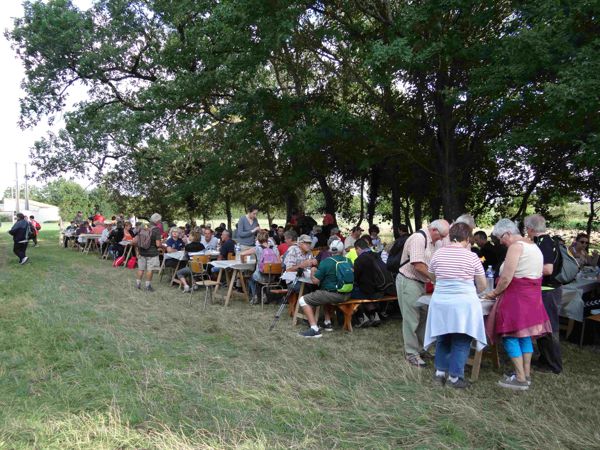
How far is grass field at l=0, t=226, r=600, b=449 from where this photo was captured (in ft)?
10.9

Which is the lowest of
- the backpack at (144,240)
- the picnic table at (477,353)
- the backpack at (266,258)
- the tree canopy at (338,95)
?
the picnic table at (477,353)

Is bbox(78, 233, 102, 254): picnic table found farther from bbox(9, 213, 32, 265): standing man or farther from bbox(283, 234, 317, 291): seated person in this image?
bbox(283, 234, 317, 291): seated person

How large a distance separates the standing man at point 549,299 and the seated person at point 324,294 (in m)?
2.36

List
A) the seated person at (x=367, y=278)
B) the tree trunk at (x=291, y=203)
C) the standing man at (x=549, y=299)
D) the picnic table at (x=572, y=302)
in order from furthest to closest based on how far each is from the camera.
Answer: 1. the tree trunk at (x=291, y=203)
2. the seated person at (x=367, y=278)
3. the picnic table at (x=572, y=302)
4. the standing man at (x=549, y=299)

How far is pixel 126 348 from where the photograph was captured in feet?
17.6

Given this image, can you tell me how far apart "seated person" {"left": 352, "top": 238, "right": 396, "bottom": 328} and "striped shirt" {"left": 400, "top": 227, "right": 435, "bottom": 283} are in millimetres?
1447

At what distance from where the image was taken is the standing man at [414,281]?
16.0 feet

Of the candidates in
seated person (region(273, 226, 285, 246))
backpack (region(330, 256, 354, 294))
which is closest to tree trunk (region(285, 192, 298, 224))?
seated person (region(273, 226, 285, 246))

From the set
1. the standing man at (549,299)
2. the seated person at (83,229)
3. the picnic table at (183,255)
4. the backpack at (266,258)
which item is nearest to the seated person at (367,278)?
the backpack at (266,258)

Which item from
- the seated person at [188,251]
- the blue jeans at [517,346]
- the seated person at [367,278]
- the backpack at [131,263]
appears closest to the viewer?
the blue jeans at [517,346]

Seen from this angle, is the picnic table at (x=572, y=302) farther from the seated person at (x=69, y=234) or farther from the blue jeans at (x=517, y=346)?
the seated person at (x=69, y=234)

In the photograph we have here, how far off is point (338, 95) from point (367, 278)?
9162mm

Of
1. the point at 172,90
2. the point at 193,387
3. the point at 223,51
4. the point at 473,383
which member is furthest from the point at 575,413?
the point at 172,90

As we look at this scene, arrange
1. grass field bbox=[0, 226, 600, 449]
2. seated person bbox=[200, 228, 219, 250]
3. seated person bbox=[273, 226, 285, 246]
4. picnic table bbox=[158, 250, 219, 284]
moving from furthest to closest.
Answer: seated person bbox=[273, 226, 285, 246], seated person bbox=[200, 228, 219, 250], picnic table bbox=[158, 250, 219, 284], grass field bbox=[0, 226, 600, 449]
